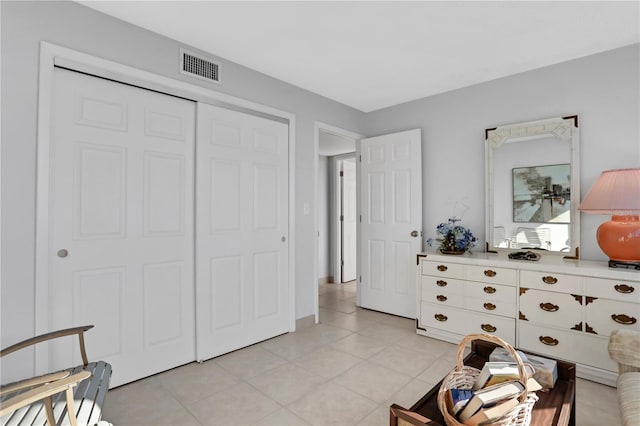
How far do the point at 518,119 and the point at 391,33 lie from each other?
1.60m

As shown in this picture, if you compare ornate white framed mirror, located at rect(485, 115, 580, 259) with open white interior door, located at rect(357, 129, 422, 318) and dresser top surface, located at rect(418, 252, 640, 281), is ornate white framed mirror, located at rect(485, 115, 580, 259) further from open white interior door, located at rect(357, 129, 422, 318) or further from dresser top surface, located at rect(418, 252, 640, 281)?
open white interior door, located at rect(357, 129, 422, 318)

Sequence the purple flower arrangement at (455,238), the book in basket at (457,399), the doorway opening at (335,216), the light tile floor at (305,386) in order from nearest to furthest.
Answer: the book in basket at (457,399)
the light tile floor at (305,386)
the purple flower arrangement at (455,238)
the doorway opening at (335,216)

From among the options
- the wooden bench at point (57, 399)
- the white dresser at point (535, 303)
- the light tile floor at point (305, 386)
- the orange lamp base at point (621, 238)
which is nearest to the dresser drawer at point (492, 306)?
the white dresser at point (535, 303)

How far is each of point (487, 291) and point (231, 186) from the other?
2423mm

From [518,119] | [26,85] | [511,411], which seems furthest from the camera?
[518,119]

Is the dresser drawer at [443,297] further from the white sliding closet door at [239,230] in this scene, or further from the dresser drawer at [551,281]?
the white sliding closet door at [239,230]

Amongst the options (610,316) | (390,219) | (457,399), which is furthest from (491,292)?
(457,399)

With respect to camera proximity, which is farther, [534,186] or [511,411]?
[534,186]

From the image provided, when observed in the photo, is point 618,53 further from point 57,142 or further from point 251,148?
point 57,142

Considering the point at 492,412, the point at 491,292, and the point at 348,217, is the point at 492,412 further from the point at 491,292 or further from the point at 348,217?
the point at 348,217

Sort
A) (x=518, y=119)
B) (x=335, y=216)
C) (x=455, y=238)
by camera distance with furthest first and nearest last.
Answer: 1. (x=335, y=216)
2. (x=455, y=238)
3. (x=518, y=119)

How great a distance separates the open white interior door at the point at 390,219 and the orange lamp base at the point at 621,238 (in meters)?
1.59

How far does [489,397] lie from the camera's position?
47.0 inches

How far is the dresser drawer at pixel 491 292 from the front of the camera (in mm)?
2770
